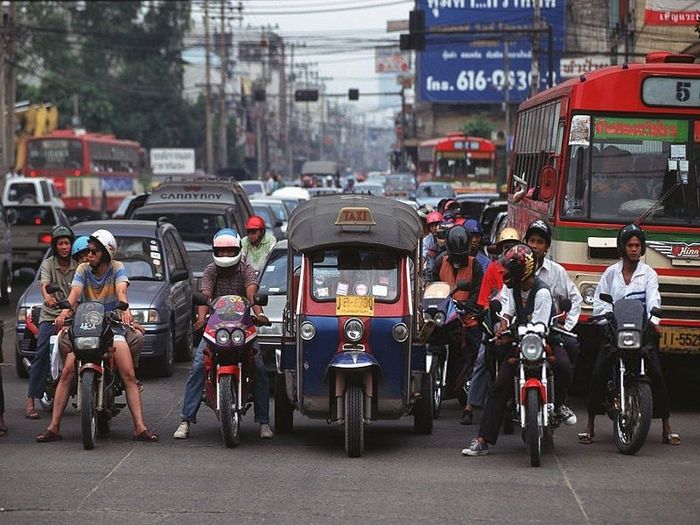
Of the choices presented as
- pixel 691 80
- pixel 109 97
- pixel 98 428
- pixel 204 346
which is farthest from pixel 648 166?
pixel 109 97

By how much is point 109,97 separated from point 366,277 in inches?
3126

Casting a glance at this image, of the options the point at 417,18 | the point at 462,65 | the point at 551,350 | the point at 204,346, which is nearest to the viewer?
the point at 551,350

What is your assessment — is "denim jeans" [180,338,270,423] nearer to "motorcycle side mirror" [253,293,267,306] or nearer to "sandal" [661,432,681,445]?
"motorcycle side mirror" [253,293,267,306]

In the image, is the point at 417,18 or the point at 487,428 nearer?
the point at 487,428

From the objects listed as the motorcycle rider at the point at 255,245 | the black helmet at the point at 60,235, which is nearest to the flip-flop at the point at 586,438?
the black helmet at the point at 60,235

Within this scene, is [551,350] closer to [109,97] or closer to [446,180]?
[446,180]

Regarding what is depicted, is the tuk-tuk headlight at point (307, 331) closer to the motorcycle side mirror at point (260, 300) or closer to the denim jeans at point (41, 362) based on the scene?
the motorcycle side mirror at point (260, 300)

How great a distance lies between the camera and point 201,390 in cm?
1148

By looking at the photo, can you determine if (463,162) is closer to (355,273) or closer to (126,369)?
(355,273)

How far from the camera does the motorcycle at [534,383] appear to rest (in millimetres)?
10094

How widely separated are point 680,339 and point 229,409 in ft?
15.0

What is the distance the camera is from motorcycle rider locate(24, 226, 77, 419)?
42.1 ft

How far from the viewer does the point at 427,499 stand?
29.6 ft

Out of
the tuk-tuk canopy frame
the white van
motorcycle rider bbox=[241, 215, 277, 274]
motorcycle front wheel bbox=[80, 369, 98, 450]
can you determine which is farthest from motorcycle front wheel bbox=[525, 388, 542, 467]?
the white van
